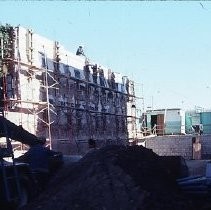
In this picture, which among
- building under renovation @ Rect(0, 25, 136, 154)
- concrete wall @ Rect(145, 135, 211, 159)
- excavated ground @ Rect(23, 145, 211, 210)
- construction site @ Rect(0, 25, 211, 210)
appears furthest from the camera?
concrete wall @ Rect(145, 135, 211, 159)

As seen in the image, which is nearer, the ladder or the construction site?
the construction site

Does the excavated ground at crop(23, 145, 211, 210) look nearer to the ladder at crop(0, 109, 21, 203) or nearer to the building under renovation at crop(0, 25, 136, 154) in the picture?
the ladder at crop(0, 109, 21, 203)

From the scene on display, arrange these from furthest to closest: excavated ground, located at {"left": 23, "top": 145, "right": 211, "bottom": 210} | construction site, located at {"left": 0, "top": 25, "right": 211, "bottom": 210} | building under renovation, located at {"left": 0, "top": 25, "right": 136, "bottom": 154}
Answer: building under renovation, located at {"left": 0, "top": 25, "right": 136, "bottom": 154}, construction site, located at {"left": 0, "top": 25, "right": 211, "bottom": 210}, excavated ground, located at {"left": 23, "top": 145, "right": 211, "bottom": 210}

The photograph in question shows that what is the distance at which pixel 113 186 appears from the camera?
11938mm

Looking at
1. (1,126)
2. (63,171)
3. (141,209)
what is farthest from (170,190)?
(1,126)

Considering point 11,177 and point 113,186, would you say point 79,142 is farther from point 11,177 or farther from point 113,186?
point 113,186

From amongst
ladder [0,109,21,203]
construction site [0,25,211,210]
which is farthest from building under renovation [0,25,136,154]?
ladder [0,109,21,203]

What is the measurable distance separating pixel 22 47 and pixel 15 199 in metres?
14.2

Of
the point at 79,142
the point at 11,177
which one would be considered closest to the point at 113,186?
the point at 11,177

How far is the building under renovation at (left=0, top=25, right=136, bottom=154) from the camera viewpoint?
2397 centimetres

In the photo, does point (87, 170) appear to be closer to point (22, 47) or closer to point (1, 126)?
point (1, 126)

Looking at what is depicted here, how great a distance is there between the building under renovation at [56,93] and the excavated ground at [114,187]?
6504 mm

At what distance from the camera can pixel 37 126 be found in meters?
25.8

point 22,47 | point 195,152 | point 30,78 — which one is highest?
point 22,47
